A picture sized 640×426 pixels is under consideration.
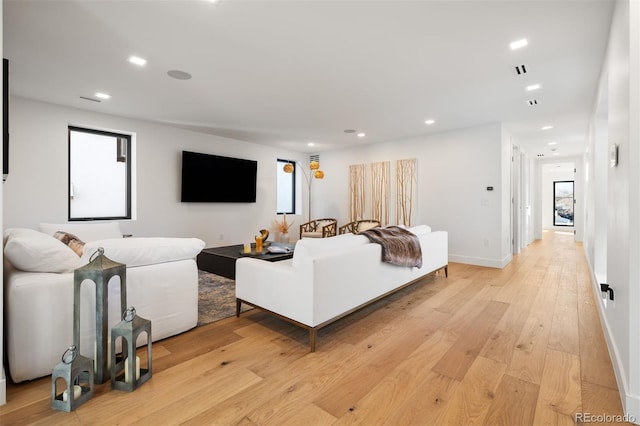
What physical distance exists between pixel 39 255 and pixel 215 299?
5.64 feet

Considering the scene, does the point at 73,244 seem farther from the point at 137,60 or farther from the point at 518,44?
the point at 518,44

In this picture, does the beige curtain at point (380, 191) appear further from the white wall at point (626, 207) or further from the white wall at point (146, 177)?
the white wall at point (626, 207)

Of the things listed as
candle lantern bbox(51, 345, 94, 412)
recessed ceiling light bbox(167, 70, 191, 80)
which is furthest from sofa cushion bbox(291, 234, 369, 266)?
recessed ceiling light bbox(167, 70, 191, 80)

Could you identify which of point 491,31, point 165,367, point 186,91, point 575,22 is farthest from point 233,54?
point 575,22

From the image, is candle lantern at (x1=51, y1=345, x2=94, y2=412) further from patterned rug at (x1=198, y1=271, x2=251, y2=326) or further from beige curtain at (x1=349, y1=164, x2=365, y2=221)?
beige curtain at (x1=349, y1=164, x2=365, y2=221)

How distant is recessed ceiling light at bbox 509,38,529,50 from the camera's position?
8.44 feet

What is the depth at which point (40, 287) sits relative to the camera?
182 cm

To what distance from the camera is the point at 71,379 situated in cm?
154

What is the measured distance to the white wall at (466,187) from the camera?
514cm

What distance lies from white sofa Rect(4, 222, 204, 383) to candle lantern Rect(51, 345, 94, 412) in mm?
338

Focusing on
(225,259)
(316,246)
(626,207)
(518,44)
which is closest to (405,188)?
(518,44)

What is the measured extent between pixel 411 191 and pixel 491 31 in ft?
13.1

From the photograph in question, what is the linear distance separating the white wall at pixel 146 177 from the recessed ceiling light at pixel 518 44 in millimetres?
5204

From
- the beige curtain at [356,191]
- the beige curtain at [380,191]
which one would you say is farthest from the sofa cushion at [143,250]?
the beige curtain at [356,191]
